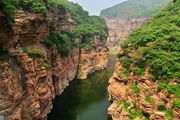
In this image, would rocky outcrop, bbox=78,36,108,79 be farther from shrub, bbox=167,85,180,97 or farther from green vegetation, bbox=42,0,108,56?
shrub, bbox=167,85,180,97

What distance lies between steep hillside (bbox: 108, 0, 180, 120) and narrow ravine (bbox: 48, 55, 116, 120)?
3883 mm

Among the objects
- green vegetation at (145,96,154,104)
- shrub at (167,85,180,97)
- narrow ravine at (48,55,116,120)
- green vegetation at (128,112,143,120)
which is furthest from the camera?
narrow ravine at (48,55,116,120)

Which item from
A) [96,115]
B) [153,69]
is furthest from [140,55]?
[96,115]

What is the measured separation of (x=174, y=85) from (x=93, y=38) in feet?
110

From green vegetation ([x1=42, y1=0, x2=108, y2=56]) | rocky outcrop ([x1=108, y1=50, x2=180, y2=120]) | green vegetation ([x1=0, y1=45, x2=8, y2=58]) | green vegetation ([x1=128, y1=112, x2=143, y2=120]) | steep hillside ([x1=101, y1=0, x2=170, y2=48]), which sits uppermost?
steep hillside ([x1=101, y1=0, x2=170, y2=48])

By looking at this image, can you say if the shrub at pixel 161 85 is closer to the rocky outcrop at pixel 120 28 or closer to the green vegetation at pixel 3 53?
the green vegetation at pixel 3 53

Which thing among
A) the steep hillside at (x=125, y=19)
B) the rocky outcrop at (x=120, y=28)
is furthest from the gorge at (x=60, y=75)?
the rocky outcrop at (x=120, y=28)

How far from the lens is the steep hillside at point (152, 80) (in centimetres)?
1014

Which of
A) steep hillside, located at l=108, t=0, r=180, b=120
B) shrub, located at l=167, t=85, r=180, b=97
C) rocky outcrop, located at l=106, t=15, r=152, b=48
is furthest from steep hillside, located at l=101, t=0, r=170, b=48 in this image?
shrub, located at l=167, t=85, r=180, b=97

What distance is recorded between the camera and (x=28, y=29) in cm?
1329

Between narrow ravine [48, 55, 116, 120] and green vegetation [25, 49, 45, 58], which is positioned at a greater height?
green vegetation [25, 49, 45, 58]

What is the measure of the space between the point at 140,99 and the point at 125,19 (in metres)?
102

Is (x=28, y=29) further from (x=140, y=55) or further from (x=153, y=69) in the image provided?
(x=153, y=69)

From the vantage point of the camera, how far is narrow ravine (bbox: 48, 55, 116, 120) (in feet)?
59.4
